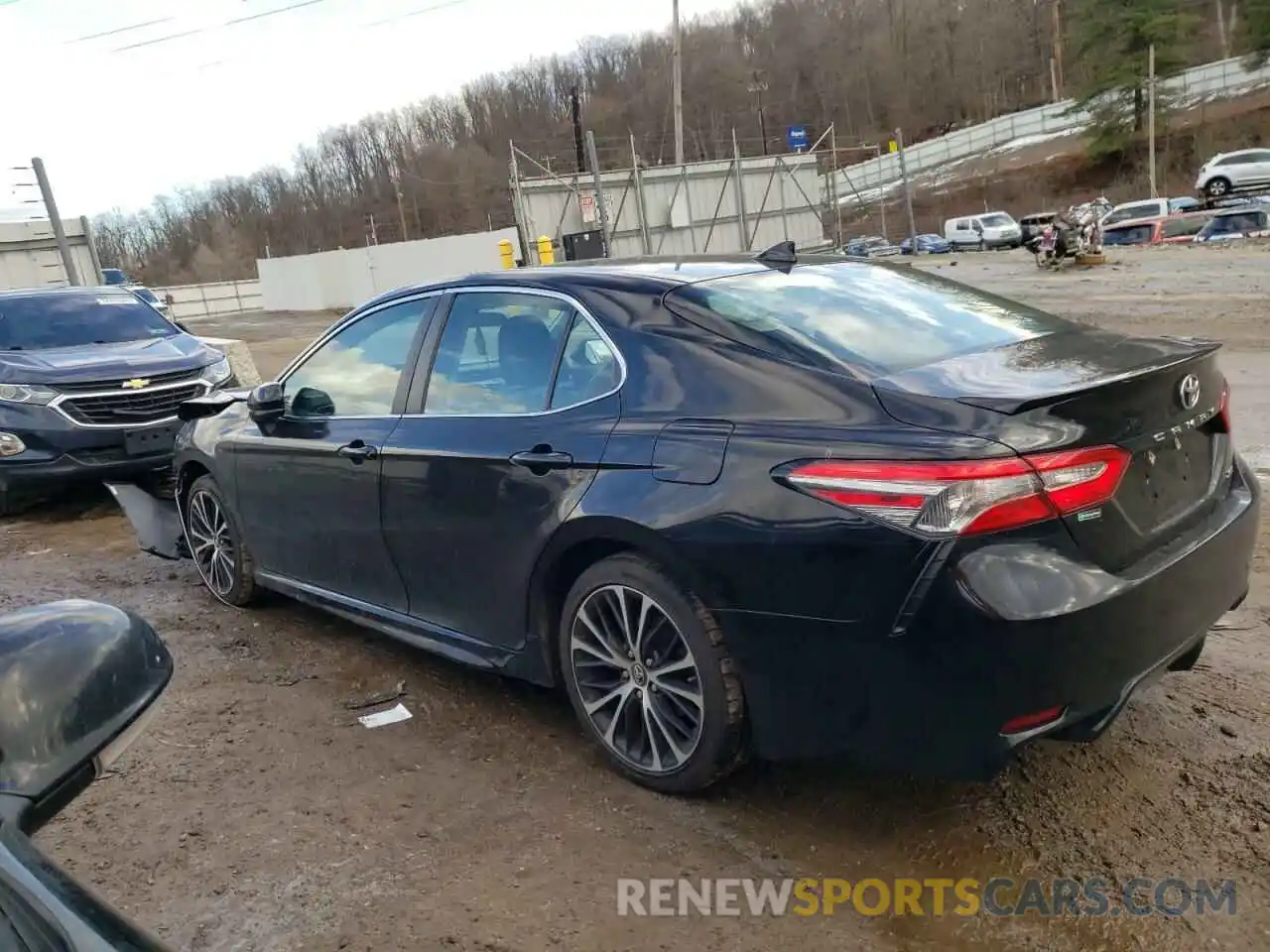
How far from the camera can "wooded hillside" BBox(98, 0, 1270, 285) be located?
63156 millimetres

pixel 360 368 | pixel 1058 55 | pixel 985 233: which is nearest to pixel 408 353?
pixel 360 368

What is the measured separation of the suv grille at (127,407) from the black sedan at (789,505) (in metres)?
4.50

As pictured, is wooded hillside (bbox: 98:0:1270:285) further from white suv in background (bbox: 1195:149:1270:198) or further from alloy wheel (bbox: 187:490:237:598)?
alloy wheel (bbox: 187:490:237:598)

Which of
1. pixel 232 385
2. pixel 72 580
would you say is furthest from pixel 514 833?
pixel 232 385

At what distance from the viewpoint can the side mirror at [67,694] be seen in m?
1.57

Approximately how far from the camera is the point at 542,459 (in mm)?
3307

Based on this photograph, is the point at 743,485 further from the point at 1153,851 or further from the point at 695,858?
the point at 1153,851

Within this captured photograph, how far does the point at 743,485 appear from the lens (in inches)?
109

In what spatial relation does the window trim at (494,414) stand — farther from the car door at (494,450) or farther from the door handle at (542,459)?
the door handle at (542,459)

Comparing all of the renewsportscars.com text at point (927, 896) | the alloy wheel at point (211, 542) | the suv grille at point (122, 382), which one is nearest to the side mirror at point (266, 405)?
the alloy wheel at point (211, 542)

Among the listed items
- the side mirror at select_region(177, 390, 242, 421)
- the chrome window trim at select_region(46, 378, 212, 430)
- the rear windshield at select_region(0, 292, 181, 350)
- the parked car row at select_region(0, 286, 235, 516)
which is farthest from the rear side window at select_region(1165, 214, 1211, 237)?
the side mirror at select_region(177, 390, 242, 421)

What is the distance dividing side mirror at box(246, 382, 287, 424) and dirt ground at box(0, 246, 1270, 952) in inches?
47.0

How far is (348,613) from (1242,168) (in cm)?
4206

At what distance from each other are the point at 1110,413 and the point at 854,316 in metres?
0.90
